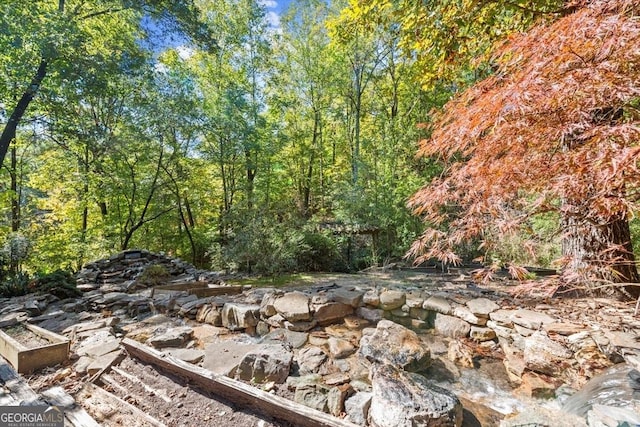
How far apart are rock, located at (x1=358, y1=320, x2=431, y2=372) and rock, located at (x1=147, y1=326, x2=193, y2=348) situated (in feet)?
6.21

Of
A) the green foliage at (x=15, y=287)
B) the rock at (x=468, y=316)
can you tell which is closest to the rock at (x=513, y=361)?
the rock at (x=468, y=316)

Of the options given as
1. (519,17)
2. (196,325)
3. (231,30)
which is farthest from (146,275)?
(231,30)

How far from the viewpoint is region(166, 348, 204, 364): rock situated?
8.07ft

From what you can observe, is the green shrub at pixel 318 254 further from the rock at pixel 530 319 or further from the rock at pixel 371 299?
the rock at pixel 530 319

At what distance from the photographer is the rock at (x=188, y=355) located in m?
2.46

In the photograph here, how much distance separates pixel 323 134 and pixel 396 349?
11.1m

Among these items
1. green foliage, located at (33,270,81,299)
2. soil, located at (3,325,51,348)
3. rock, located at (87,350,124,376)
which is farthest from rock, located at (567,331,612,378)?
green foliage, located at (33,270,81,299)

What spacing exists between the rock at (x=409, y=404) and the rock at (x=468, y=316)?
1.49m

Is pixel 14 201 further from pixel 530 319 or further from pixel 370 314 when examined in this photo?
pixel 530 319

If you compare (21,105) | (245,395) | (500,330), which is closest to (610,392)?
(500,330)

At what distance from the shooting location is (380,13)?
3021mm

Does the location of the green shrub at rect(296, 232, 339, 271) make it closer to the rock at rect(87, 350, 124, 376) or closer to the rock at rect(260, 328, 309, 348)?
the rock at rect(260, 328, 309, 348)

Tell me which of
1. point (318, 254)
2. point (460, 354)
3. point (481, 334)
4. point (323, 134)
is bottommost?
point (460, 354)

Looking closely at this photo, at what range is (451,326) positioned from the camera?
3332 mm
